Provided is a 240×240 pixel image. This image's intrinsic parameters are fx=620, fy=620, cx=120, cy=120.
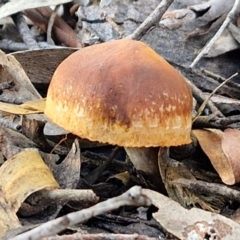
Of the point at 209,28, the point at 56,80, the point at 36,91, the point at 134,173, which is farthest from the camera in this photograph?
the point at 209,28

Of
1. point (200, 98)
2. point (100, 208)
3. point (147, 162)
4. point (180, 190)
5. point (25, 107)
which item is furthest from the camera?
point (200, 98)

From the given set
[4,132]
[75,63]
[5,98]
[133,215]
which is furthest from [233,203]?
[5,98]

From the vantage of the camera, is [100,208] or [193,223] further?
[193,223]

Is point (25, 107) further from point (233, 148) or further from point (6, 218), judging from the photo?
point (233, 148)

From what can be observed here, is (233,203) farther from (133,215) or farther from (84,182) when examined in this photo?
(84,182)

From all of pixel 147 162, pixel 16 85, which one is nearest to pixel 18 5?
pixel 16 85

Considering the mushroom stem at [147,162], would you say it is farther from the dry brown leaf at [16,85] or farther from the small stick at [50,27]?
the small stick at [50,27]

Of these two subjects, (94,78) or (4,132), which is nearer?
(94,78)
